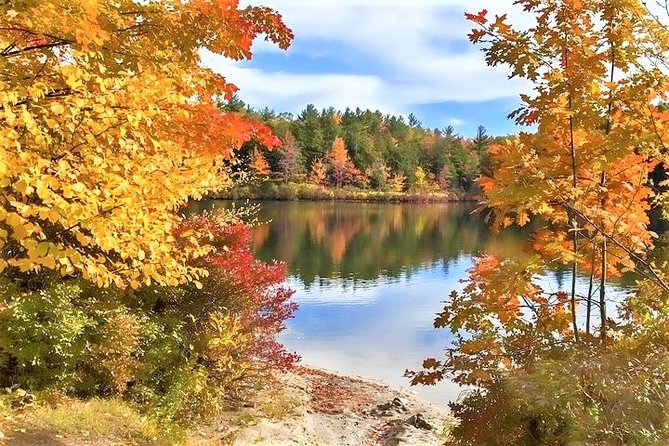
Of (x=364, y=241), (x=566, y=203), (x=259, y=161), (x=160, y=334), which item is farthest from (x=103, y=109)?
(x=259, y=161)

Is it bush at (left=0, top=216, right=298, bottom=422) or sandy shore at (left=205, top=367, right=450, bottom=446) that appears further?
sandy shore at (left=205, top=367, right=450, bottom=446)

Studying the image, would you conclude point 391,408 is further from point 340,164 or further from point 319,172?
point 340,164

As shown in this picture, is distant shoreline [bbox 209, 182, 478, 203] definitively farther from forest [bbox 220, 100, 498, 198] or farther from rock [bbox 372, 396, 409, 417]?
rock [bbox 372, 396, 409, 417]

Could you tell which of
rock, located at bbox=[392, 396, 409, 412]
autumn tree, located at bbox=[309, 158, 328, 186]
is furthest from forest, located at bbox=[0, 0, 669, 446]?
autumn tree, located at bbox=[309, 158, 328, 186]

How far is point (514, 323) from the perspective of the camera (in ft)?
18.1

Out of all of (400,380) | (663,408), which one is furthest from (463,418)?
(400,380)

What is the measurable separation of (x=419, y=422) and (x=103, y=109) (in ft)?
29.6

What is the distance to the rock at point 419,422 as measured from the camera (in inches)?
430

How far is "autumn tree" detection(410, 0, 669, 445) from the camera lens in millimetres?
4773

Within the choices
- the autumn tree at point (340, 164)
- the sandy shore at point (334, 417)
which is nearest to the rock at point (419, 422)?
the sandy shore at point (334, 417)

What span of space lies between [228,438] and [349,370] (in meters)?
8.40

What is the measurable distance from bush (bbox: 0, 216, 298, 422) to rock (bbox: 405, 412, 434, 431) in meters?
2.77

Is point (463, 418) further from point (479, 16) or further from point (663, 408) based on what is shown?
point (479, 16)

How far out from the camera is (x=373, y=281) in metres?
28.2
